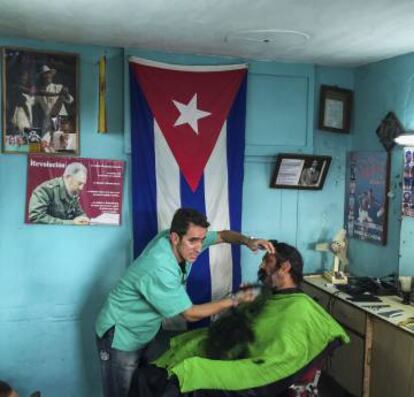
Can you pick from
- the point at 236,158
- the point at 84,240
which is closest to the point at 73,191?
the point at 84,240

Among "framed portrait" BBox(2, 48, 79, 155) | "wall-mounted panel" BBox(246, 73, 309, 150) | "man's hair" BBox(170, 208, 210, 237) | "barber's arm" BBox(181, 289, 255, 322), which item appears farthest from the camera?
"wall-mounted panel" BBox(246, 73, 309, 150)

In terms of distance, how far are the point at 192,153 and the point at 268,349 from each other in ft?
4.38

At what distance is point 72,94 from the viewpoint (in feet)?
9.12

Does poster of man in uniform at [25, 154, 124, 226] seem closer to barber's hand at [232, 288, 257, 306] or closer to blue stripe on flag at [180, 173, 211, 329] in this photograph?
blue stripe on flag at [180, 173, 211, 329]

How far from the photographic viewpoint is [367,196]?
3.21m

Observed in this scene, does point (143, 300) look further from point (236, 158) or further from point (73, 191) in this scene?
point (236, 158)

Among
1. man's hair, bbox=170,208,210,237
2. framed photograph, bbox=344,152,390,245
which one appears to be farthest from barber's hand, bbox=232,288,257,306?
framed photograph, bbox=344,152,390,245

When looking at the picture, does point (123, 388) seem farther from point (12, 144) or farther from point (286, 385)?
point (12, 144)

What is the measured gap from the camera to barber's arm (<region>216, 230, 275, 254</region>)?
2479 millimetres

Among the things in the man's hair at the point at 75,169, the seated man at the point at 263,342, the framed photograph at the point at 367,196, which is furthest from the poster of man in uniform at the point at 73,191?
the framed photograph at the point at 367,196

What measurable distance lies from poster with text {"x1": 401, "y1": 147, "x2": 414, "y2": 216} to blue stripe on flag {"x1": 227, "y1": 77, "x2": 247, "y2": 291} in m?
1.01

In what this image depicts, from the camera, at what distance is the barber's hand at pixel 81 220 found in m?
2.82

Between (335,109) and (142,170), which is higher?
(335,109)

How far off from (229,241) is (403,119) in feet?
4.36
